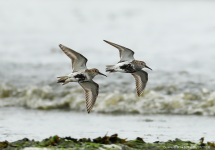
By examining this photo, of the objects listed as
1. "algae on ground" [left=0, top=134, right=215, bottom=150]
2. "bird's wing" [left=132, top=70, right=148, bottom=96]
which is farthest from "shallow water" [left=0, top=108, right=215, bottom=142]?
"algae on ground" [left=0, top=134, right=215, bottom=150]

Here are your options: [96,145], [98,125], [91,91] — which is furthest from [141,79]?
[96,145]

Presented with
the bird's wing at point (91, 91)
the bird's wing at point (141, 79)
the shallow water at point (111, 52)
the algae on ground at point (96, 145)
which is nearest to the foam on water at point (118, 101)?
the shallow water at point (111, 52)

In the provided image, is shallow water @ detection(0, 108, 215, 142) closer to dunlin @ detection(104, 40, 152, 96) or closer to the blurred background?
the blurred background

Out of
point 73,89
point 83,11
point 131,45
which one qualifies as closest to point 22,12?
point 83,11

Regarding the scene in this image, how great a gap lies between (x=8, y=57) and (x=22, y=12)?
7.27 metres

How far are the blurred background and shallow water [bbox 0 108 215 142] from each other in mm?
17

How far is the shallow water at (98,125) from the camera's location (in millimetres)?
5996

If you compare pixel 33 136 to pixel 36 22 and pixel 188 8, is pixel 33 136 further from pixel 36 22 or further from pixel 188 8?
pixel 188 8

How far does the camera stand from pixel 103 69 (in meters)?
11.3

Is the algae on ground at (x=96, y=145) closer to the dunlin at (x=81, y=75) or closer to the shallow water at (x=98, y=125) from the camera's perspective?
the dunlin at (x=81, y=75)

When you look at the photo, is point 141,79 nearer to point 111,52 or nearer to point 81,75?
point 81,75

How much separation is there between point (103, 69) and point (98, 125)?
4549 millimetres

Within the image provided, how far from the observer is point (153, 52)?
13414 millimetres

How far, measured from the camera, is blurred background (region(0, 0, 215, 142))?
6.96 metres
